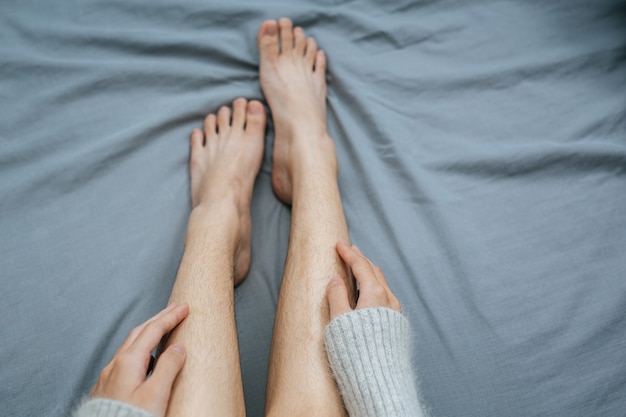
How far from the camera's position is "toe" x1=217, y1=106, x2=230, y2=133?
1.05 metres

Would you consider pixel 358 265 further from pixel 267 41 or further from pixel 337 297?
pixel 267 41

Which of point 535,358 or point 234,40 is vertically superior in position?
point 234,40

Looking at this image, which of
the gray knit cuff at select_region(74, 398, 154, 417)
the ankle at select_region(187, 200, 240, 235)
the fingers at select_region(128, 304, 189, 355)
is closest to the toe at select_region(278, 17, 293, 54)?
the ankle at select_region(187, 200, 240, 235)

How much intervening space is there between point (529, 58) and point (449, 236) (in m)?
0.47

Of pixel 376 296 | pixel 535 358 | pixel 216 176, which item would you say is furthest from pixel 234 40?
pixel 535 358

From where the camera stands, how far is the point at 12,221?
34.1 inches

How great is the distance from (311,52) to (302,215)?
441 millimetres

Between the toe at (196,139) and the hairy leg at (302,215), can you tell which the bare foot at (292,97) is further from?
the toe at (196,139)

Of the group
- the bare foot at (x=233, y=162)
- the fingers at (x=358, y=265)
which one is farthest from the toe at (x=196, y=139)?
the fingers at (x=358, y=265)

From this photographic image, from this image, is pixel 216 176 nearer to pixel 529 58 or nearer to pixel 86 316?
pixel 86 316

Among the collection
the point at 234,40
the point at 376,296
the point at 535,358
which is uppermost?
the point at 234,40

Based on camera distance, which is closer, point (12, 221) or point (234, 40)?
point (12, 221)

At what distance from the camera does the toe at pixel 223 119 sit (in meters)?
1.05

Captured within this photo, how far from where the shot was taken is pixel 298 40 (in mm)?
1121
